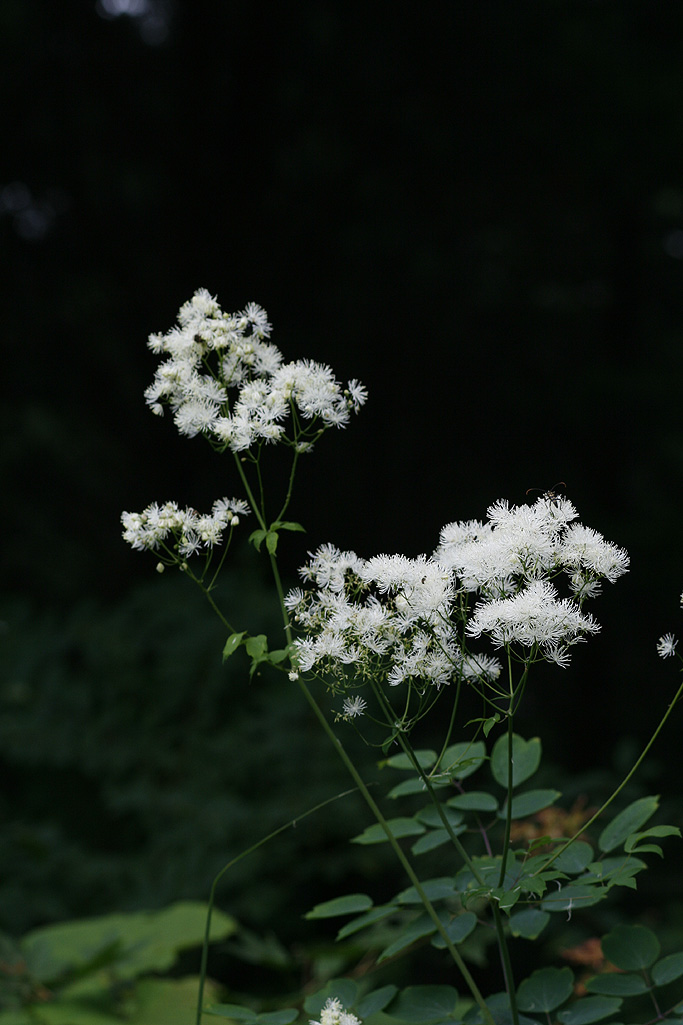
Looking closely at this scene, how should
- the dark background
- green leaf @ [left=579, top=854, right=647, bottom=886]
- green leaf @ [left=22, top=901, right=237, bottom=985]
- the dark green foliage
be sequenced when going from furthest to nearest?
the dark background → the dark green foliage → green leaf @ [left=22, top=901, right=237, bottom=985] → green leaf @ [left=579, top=854, right=647, bottom=886]

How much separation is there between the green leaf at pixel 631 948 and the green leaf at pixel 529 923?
0.08 m

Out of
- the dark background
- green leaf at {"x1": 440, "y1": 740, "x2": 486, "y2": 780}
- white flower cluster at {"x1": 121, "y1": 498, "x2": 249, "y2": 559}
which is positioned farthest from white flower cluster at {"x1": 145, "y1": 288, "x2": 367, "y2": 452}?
the dark background

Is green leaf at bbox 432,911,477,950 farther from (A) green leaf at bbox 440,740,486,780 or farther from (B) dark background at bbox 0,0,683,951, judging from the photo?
(B) dark background at bbox 0,0,683,951

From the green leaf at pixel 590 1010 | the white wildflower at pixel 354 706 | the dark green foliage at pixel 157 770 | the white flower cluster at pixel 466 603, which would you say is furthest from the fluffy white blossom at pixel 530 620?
the dark green foliage at pixel 157 770

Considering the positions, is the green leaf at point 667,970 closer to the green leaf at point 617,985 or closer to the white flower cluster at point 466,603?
the green leaf at point 617,985

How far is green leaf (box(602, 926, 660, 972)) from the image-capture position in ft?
2.83

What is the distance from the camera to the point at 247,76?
3963mm

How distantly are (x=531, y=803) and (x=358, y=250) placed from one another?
3545mm

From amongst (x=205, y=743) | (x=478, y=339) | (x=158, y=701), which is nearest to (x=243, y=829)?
(x=205, y=743)

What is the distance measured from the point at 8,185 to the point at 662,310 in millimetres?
3393

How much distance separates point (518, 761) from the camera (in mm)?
1028

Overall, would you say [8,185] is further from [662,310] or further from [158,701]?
[662,310]

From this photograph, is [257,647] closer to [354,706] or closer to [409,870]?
[354,706]

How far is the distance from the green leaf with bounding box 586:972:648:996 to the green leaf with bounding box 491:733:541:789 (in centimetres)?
21
